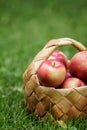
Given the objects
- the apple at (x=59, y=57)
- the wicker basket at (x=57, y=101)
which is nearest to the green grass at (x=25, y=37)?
the wicker basket at (x=57, y=101)

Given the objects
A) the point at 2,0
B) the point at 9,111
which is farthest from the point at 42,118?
the point at 2,0

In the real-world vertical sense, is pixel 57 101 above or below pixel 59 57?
below

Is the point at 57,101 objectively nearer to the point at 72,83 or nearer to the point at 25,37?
the point at 72,83

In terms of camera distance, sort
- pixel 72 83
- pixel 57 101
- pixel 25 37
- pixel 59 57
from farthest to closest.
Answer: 1. pixel 25 37
2. pixel 59 57
3. pixel 72 83
4. pixel 57 101

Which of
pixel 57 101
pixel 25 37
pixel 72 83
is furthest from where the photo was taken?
pixel 25 37

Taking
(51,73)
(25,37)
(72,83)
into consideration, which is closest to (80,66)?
(72,83)

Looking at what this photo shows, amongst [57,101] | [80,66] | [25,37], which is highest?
[80,66]

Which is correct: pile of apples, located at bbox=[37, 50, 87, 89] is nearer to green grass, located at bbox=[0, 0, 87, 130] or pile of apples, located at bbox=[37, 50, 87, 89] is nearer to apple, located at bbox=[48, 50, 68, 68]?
apple, located at bbox=[48, 50, 68, 68]

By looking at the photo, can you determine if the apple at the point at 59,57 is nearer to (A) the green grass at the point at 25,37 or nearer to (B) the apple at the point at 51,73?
(B) the apple at the point at 51,73
